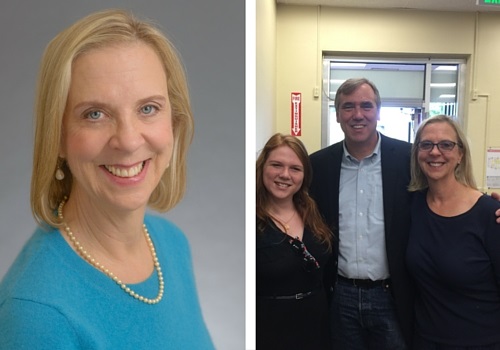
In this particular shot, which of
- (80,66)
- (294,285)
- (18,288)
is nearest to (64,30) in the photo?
(80,66)

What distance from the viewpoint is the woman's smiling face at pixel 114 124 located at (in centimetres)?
68

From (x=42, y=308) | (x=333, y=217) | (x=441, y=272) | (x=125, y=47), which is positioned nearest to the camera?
(x=42, y=308)

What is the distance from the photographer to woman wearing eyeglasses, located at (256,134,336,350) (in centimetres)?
154

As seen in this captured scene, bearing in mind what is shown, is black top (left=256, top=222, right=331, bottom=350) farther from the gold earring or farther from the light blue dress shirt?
the gold earring

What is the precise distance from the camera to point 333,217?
5.79 feet

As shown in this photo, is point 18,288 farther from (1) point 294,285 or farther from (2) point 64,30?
(1) point 294,285

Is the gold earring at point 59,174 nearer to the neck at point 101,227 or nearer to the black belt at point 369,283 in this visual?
the neck at point 101,227

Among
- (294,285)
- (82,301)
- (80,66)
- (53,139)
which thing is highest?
(80,66)

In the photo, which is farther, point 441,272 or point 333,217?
point 333,217

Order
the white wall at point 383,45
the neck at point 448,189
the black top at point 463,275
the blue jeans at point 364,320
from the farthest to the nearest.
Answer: the white wall at point 383,45 < the blue jeans at point 364,320 < the neck at point 448,189 < the black top at point 463,275

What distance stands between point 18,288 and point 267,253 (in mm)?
1024

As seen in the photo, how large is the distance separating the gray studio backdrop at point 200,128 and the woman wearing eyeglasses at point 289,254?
538 mm

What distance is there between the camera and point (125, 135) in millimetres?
705

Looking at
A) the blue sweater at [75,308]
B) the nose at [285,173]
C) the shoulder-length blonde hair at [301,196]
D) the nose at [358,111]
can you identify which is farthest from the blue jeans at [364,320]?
the blue sweater at [75,308]
